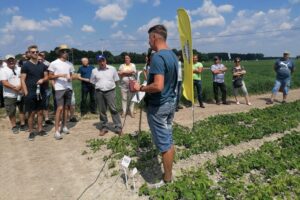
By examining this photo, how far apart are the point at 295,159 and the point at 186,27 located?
3396 mm

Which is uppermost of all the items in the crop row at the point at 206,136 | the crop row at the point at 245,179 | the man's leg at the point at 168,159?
the man's leg at the point at 168,159

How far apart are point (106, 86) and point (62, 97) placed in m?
1.08

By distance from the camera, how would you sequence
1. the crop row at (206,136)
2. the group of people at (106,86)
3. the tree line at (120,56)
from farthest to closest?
the tree line at (120,56)
the crop row at (206,136)
the group of people at (106,86)

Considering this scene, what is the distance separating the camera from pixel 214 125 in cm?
934

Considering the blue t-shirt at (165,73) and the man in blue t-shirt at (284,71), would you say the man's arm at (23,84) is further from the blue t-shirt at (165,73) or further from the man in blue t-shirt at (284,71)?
the man in blue t-shirt at (284,71)

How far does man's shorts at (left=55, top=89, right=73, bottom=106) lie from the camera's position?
27.9 feet

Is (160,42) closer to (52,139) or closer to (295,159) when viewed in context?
(295,159)

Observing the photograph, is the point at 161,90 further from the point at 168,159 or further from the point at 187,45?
the point at 187,45

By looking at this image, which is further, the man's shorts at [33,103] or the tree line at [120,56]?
the tree line at [120,56]

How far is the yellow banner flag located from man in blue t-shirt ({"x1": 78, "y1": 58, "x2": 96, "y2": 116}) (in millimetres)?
4302

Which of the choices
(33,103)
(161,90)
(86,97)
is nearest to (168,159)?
(161,90)

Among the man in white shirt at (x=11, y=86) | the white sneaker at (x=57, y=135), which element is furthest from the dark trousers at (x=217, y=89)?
the man in white shirt at (x=11, y=86)

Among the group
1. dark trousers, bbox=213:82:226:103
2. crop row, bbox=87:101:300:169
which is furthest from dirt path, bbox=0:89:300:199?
dark trousers, bbox=213:82:226:103

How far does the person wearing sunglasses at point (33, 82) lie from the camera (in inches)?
335
